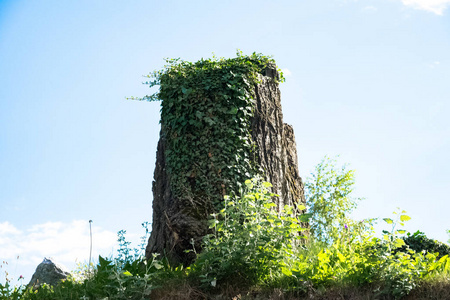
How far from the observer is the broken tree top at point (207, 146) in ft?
23.1

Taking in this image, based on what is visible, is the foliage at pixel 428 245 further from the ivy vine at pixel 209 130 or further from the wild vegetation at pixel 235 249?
the ivy vine at pixel 209 130

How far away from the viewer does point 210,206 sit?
7016 mm

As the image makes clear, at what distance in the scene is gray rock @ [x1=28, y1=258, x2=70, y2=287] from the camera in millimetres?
9672

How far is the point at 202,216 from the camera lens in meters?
7.02

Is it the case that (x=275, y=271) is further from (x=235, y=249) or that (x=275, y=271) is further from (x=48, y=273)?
(x=48, y=273)

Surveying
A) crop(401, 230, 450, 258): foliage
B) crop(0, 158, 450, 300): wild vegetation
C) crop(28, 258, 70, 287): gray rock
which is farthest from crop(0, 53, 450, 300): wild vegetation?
crop(401, 230, 450, 258): foliage

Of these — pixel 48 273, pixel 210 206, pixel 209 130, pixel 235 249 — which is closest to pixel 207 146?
pixel 209 130

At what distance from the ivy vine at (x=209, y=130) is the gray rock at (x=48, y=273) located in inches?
171

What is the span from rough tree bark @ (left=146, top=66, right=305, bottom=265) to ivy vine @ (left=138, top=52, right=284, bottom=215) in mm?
171

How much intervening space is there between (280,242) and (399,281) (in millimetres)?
1396

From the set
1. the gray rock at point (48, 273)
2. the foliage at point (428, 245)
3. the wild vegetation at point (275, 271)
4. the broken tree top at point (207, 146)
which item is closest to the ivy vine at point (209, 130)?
the broken tree top at point (207, 146)

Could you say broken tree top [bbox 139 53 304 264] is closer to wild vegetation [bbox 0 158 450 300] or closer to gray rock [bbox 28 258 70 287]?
wild vegetation [bbox 0 158 450 300]

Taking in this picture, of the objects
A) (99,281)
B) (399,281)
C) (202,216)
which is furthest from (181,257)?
(399,281)

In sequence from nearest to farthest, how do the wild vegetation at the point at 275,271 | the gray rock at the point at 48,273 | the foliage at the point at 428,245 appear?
the wild vegetation at the point at 275,271 < the gray rock at the point at 48,273 < the foliage at the point at 428,245
